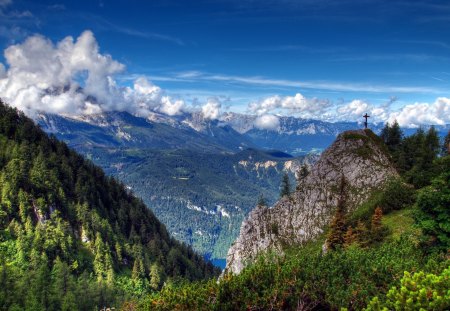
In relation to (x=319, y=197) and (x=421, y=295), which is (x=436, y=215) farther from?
(x=319, y=197)

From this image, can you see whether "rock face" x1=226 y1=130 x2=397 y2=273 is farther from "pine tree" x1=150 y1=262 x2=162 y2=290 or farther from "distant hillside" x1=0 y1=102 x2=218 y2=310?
"pine tree" x1=150 y1=262 x2=162 y2=290

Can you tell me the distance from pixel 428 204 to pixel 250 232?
6368 centimetres

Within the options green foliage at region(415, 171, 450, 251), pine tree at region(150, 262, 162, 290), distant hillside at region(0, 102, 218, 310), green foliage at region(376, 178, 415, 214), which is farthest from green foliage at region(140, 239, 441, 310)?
pine tree at region(150, 262, 162, 290)

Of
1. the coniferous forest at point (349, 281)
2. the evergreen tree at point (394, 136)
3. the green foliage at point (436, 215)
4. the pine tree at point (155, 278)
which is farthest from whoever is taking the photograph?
the pine tree at point (155, 278)

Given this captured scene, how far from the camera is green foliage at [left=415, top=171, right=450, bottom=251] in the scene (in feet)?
84.6

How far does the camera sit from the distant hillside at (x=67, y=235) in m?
102

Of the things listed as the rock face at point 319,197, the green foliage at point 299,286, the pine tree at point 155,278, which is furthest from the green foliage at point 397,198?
the pine tree at point 155,278

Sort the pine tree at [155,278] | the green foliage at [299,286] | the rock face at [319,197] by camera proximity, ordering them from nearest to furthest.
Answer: the green foliage at [299,286] → the rock face at [319,197] → the pine tree at [155,278]

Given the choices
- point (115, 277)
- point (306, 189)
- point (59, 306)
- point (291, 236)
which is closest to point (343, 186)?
point (306, 189)

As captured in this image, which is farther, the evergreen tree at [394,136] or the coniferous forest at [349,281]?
the evergreen tree at [394,136]

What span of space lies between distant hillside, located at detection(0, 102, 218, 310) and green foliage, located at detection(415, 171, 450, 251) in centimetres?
8865

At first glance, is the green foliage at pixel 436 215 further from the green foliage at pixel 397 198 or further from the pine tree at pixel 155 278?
the pine tree at pixel 155 278

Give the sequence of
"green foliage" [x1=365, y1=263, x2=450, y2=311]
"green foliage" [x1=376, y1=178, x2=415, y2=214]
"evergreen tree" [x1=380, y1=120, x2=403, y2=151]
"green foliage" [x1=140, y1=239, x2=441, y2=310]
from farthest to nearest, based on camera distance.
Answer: "evergreen tree" [x1=380, y1=120, x2=403, y2=151] → "green foliage" [x1=376, y1=178, x2=415, y2=214] → "green foliage" [x1=140, y1=239, x2=441, y2=310] → "green foliage" [x1=365, y1=263, x2=450, y2=311]

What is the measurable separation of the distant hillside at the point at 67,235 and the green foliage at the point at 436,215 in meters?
88.7
